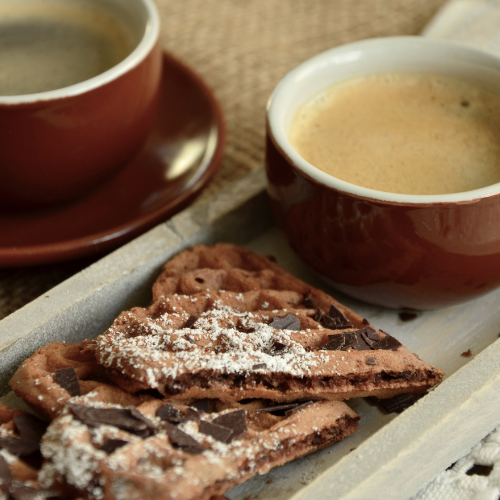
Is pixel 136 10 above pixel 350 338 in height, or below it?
above

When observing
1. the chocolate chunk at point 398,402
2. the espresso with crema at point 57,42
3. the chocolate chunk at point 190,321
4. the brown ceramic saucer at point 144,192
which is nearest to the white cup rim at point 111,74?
the espresso with crema at point 57,42

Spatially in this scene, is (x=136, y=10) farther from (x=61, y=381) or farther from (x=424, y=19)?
(x=424, y=19)

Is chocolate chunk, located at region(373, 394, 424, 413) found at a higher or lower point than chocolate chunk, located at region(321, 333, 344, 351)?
lower

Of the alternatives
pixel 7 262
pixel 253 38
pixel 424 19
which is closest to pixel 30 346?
pixel 7 262

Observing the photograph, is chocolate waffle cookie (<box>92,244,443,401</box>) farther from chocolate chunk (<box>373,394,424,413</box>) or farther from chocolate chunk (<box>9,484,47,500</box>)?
chocolate chunk (<box>9,484,47,500</box>)

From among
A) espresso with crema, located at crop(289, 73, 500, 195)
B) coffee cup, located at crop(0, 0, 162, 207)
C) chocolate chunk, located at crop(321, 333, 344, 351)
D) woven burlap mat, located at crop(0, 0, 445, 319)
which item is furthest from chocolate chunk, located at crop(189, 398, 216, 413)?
woven burlap mat, located at crop(0, 0, 445, 319)

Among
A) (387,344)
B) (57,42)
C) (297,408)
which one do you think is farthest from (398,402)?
Result: (57,42)
